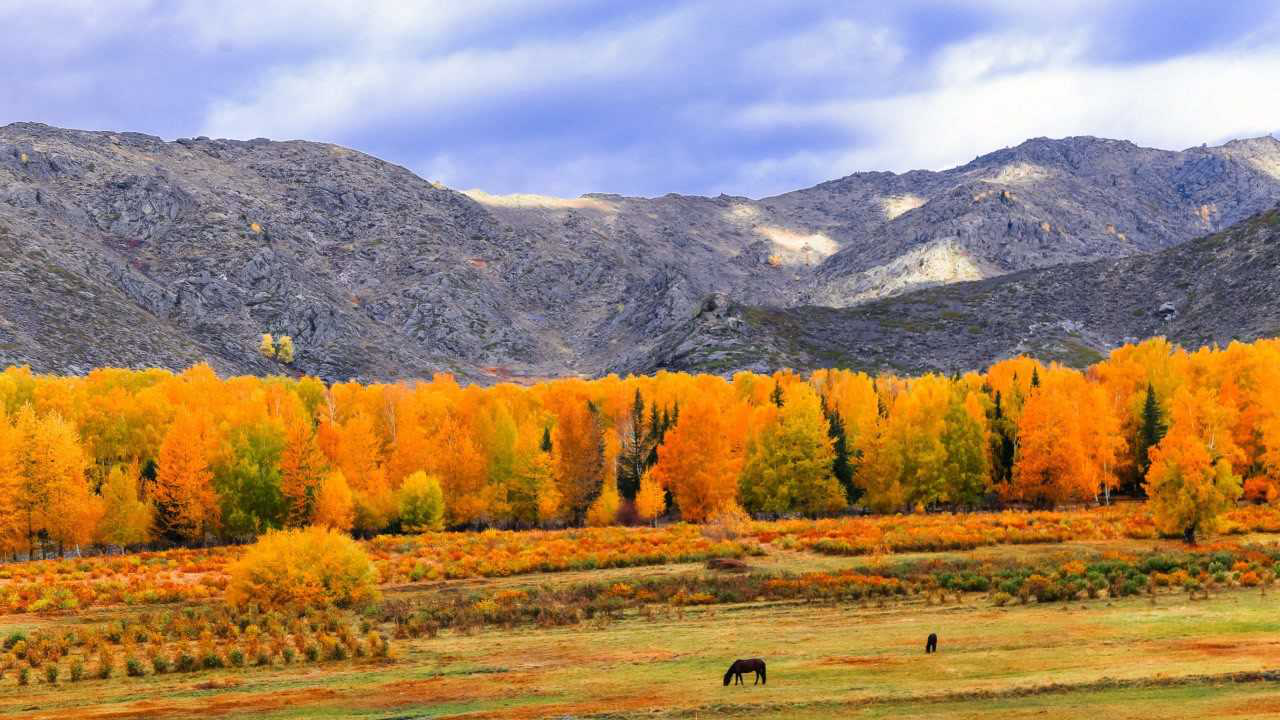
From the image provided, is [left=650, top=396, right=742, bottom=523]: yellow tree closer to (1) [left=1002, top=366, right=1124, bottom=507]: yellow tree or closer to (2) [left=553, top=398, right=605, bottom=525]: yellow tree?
(2) [left=553, top=398, right=605, bottom=525]: yellow tree

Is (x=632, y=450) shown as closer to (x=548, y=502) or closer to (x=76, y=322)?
(x=548, y=502)

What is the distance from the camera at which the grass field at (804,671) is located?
22.8 meters

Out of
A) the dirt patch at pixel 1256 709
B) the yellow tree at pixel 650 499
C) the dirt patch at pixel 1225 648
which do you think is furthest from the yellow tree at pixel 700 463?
the dirt patch at pixel 1256 709

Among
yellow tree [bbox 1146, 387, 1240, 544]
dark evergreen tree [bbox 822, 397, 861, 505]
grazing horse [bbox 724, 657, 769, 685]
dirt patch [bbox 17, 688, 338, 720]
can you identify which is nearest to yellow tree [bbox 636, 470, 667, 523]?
dark evergreen tree [bbox 822, 397, 861, 505]

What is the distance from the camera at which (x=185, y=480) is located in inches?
2916

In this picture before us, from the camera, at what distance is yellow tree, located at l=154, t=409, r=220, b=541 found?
73.9 meters

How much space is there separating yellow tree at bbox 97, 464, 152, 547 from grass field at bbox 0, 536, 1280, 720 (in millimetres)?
44173

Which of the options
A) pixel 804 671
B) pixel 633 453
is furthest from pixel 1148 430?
pixel 804 671

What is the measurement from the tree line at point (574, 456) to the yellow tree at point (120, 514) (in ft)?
0.41

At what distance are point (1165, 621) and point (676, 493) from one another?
55212 millimetres

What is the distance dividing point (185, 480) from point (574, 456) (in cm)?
3274

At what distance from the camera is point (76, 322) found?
194m

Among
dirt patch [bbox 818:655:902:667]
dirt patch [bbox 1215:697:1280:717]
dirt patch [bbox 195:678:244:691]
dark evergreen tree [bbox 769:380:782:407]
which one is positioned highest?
dark evergreen tree [bbox 769:380:782:407]

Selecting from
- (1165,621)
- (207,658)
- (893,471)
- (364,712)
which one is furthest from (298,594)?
(893,471)
